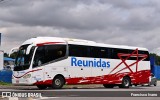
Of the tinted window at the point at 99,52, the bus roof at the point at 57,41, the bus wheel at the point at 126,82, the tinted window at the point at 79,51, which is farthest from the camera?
the bus wheel at the point at 126,82

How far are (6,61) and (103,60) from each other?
219ft

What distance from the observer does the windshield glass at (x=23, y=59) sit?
26625mm

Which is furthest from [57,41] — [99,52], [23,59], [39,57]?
[99,52]

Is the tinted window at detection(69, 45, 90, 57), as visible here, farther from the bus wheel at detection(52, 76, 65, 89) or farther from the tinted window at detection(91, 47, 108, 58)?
the bus wheel at detection(52, 76, 65, 89)

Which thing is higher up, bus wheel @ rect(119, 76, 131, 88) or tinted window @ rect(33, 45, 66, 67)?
tinted window @ rect(33, 45, 66, 67)

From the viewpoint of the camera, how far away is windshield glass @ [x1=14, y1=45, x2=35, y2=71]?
2662 cm

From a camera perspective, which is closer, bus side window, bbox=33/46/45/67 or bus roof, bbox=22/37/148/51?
bus side window, bbox=33/46/45/67

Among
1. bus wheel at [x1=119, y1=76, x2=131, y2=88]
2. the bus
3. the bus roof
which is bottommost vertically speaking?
bus wheel at [x1=119, y1=76, x2=131, y2=88]

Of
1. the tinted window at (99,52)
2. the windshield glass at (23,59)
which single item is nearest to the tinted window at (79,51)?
the tinted window at (99,52)

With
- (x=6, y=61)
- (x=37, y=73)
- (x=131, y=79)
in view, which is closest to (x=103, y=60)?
(x=131, y=79)

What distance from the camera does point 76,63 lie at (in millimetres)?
29219

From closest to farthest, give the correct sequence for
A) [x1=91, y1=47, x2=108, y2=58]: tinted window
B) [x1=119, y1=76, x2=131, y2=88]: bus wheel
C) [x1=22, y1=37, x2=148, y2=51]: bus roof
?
[x1=22, y1=37, x2=148, y2=51]: bus roof < [x1=91, y1=47, x2=108, y2=58]: tinted window < [x1=119, y1=76, x2=131, y2=88]: bus wheel

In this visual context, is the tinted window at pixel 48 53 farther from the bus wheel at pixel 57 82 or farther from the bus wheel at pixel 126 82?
the bus wheel at pixel 126 82

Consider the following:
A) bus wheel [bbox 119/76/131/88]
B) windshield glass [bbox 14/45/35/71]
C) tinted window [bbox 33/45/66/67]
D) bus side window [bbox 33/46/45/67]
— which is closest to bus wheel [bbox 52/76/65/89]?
tinted window [bbox 33/45/66/67]
